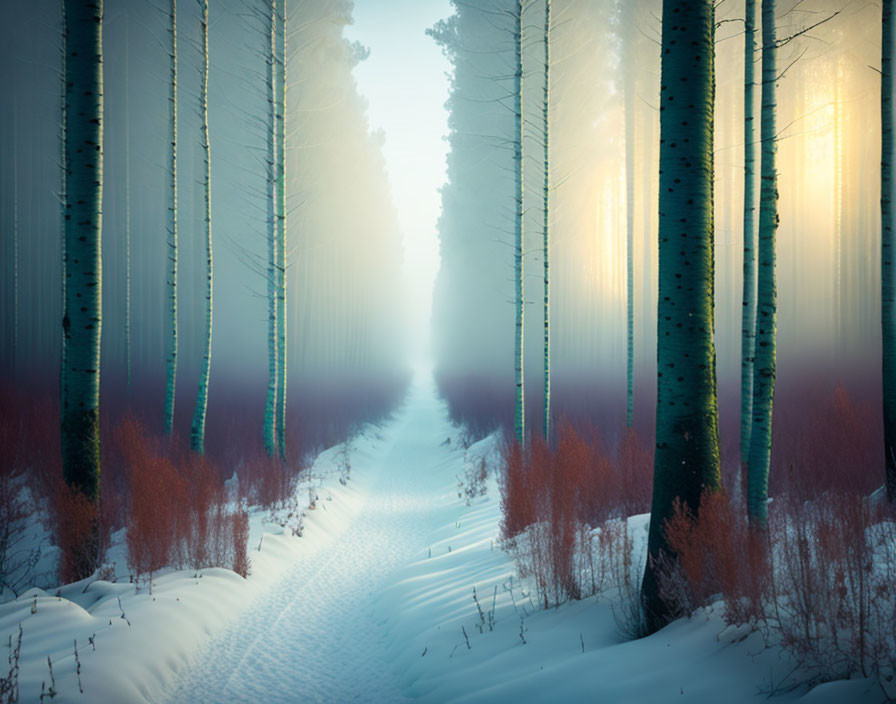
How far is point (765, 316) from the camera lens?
4.02 meters

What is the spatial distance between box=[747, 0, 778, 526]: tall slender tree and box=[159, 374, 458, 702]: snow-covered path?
11.4 feet

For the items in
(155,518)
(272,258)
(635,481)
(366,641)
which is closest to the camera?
(366,641)

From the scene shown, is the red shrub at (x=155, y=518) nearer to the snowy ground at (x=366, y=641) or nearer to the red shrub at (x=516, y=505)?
the snowy ground at (x=366, y=641)

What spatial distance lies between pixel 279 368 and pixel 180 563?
5.53 m

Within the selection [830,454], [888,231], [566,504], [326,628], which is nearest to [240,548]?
[326,628]

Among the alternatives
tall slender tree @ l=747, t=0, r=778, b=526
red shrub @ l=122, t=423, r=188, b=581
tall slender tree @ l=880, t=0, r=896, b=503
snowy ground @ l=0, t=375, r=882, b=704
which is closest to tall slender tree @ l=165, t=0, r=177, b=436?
red shrub @ l=122, t=423, r=188, b=581

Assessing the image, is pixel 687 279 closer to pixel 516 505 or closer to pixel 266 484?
pixel 516 505

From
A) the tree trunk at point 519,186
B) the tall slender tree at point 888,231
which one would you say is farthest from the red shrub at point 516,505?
the tall slender tree at point 888,231

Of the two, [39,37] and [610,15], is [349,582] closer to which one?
[610,15]

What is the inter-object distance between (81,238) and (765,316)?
6470mm

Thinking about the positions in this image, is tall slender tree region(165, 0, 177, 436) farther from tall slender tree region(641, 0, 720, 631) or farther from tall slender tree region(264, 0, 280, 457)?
tall slender tree region(641, 0, 720, 631)

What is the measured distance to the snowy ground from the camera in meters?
2.17

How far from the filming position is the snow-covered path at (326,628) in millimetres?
2885

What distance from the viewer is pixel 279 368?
9.48 m
